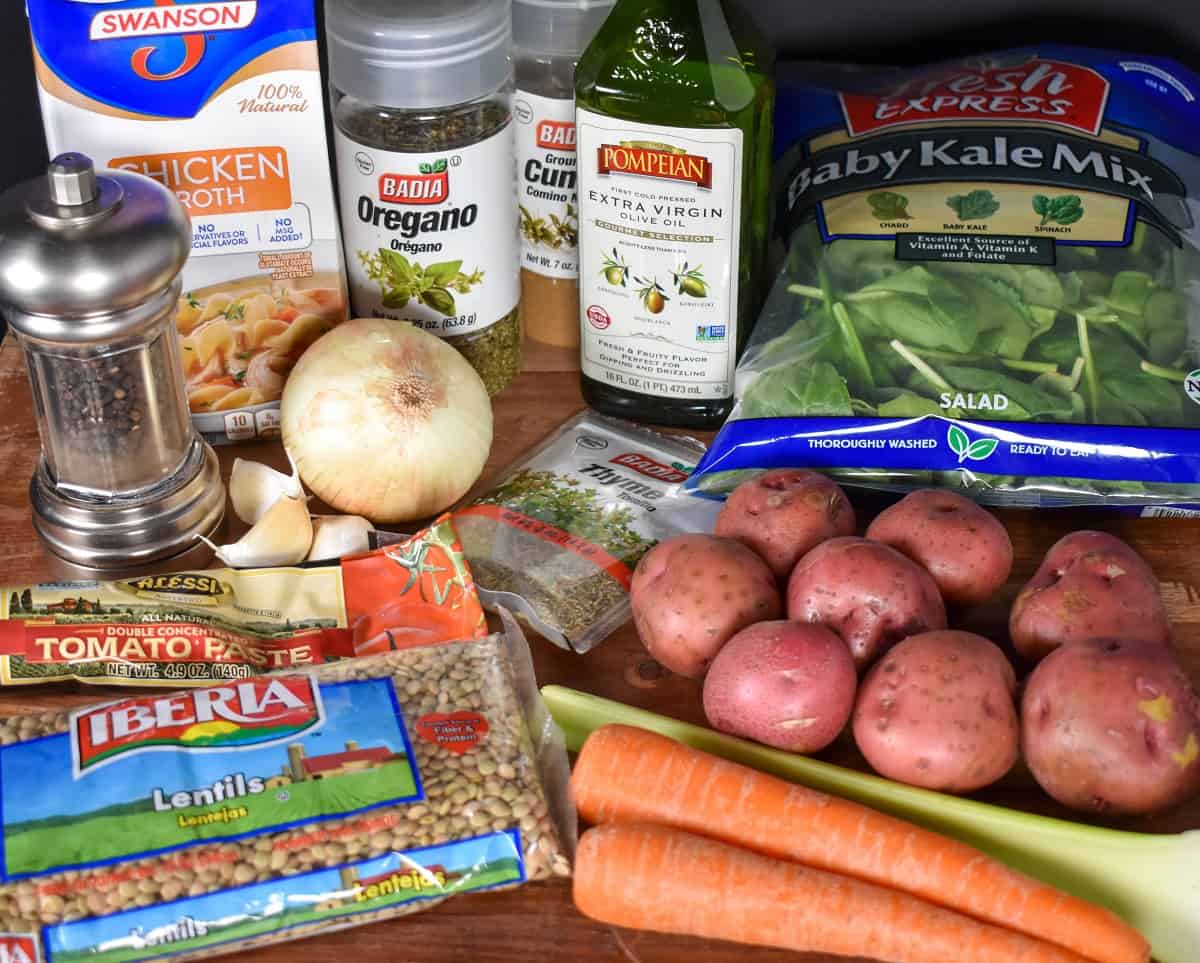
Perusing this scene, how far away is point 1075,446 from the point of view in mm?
1126

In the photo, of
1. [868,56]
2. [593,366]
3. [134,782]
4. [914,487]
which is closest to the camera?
[134,782]

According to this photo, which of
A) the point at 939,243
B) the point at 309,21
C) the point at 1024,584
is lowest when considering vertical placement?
the point at 1024,584

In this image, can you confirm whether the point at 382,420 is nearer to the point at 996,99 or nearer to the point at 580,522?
the point at 580,522

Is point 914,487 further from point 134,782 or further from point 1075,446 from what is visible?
point 134,782

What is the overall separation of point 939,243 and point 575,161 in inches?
12.4

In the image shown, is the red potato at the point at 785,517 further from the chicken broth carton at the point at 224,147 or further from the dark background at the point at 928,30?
the dark background at the point at 928,30

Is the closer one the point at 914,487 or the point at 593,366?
the point at 914,487

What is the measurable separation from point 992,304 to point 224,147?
0.62 metres

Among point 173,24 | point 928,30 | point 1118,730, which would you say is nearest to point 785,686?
point 1118,730

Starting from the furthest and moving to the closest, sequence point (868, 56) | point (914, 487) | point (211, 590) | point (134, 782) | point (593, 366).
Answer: point (868, 56)
point (593, 366)
point (914, 487)
point (211, 590)
point (134, 782)

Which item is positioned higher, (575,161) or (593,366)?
(575,161)

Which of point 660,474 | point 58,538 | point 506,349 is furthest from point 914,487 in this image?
point 58,538

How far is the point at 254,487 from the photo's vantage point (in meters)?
1.15

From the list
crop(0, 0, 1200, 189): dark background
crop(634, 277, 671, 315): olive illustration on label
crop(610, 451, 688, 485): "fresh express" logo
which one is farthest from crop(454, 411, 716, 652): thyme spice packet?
crop(0, 0, 1200, 189): dark background
